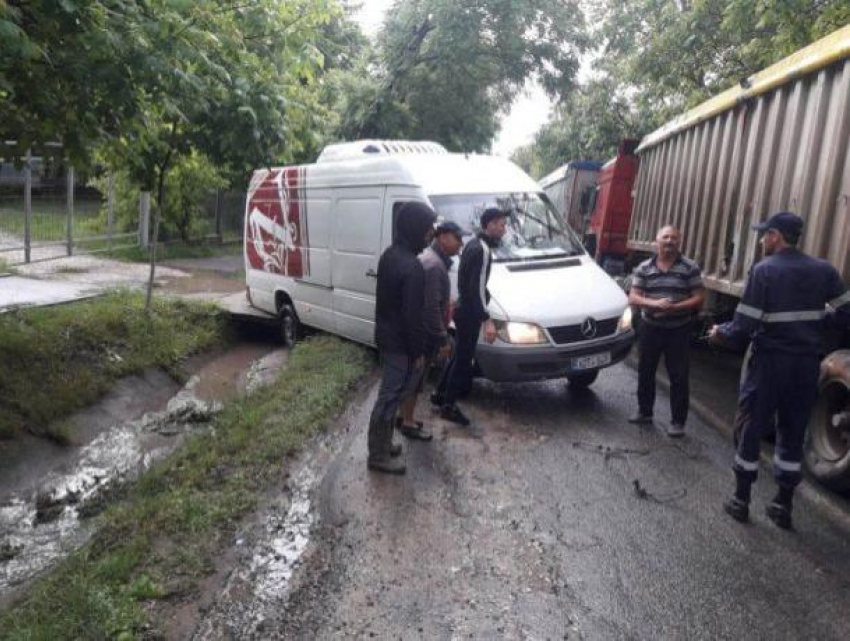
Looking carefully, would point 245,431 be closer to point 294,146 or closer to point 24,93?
point 24,93

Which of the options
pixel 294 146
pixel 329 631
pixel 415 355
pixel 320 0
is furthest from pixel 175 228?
pixel 329 631

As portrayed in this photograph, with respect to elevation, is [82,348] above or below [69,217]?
below

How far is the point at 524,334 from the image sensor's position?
19.7ft

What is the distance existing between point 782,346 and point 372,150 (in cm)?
522

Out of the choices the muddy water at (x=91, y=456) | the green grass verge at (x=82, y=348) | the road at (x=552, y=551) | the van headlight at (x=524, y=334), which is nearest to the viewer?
the road at (x=552, y=551)

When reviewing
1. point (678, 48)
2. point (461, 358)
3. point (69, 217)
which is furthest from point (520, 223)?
point (69, 217)

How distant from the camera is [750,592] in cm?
363

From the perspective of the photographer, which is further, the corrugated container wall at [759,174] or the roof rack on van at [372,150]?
the roof rack on van at [372,150]

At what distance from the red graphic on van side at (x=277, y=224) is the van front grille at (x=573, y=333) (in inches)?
150

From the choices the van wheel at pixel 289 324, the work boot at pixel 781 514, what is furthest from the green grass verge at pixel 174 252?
the work boot at pixel 781 514

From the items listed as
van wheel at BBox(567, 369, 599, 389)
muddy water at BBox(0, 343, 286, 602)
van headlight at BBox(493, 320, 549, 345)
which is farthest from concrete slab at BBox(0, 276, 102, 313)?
van wheel at BBox(567, 369, 599, 389)

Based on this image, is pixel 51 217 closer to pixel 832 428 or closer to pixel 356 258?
pixel 356 258

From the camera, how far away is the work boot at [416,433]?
566 centimetres

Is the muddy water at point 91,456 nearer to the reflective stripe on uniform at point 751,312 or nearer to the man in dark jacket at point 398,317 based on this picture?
the man in dark jacket at point 398,317
